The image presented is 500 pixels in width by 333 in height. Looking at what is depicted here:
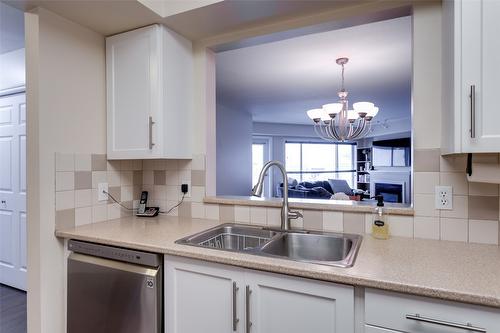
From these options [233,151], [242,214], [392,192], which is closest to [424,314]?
[242,214]

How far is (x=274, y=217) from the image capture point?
175 centimetres

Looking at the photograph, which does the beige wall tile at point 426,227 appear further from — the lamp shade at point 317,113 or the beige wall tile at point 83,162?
the lamp shade at point 317,113

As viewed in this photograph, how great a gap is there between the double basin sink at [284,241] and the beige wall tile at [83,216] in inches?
30.1

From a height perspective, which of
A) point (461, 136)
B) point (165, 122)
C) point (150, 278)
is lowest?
point (150, 278)

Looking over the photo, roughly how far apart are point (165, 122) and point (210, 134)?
0.36 meters

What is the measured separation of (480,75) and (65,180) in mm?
2028

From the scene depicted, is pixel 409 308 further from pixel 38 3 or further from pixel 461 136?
pixel 38 3

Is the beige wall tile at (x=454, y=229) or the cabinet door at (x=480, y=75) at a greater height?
the cabinet door at (x=480, y=75)

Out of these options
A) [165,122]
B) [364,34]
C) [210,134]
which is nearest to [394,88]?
[364,34]

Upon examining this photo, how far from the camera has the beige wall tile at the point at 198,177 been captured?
1978 millimetres

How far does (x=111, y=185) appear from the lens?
76.6 inches

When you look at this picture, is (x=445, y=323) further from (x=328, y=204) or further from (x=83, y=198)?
(x=83, y=198)

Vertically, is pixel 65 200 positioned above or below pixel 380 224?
above

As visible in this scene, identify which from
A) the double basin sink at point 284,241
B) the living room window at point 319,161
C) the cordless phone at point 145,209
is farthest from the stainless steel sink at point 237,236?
the living room window at point 319,161
